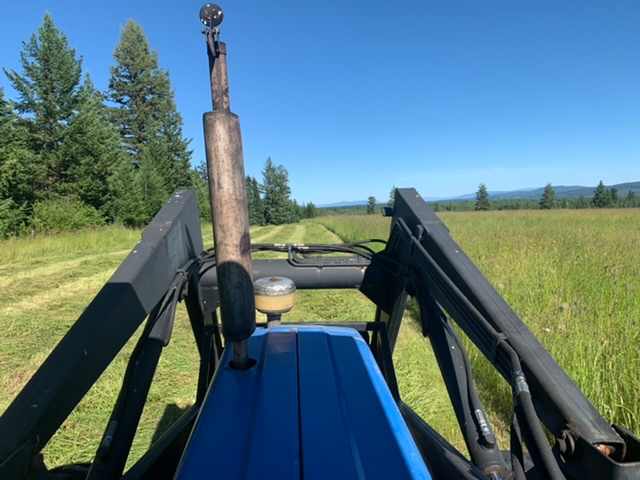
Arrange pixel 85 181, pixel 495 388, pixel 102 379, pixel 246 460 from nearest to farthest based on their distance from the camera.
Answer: pixel 246 460 → pixel 495 388 → pixel 102 379 → pixel 85 181

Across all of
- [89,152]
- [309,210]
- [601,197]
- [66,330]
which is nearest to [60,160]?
[89,152]

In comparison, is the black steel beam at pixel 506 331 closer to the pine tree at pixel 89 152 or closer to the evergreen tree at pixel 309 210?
the pine tree at pixel 89 152

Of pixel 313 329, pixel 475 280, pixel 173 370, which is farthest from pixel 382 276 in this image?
pixel 173 370

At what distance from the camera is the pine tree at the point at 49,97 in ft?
56.9

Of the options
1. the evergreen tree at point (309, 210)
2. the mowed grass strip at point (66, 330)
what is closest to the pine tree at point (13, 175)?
the mowed grass strip at point (66, 330)

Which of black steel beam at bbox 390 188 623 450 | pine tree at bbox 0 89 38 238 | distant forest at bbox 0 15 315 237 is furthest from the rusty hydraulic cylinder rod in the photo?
pine tree at bbox 0 89 38 238

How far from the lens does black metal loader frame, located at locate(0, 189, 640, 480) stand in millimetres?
819

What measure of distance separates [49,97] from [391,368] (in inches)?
866

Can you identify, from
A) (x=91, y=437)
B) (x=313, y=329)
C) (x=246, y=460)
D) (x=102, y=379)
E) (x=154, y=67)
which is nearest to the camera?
(x=246, y=460)

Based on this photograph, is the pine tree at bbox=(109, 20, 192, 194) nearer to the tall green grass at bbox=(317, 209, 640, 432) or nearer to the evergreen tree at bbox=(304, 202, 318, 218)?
the tall green grass at bbox=(317, 209, 640, 432)

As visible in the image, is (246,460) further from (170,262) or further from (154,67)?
(154,67)

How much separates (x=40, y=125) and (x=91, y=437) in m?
20.0

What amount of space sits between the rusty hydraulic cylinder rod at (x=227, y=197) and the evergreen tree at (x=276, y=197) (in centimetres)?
5881

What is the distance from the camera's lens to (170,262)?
59.2 inches
